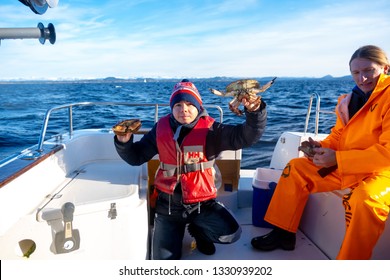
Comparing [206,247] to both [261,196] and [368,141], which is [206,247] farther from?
[368,141]

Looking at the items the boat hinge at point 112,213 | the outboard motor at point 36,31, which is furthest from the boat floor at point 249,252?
the outboard motor at point 36,31

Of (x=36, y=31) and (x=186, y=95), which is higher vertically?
(x=36, y=31)

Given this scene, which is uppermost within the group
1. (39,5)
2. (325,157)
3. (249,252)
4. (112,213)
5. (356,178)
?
(39,5)

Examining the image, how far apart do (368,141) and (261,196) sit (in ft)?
3.59

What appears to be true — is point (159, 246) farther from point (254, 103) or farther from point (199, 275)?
point (254, 103)

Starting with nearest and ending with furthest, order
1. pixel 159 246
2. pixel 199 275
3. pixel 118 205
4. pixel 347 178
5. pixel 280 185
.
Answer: pixel 199 275 < pixel 118 205 < pixel 347 178 < pixel 159 246 < pixel 280 185

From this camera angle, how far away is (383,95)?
6.87ft

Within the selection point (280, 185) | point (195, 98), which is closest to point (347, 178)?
point (280, 185)

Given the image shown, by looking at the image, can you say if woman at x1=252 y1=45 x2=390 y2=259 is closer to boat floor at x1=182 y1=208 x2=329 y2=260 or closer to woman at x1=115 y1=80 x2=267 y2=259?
boat floor at x1=182 y1=208 x2=329 y2=260

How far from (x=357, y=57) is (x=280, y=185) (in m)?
1.11

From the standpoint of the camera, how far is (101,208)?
2.00 metres

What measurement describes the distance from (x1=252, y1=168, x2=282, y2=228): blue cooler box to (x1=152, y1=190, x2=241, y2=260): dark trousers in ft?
2.08

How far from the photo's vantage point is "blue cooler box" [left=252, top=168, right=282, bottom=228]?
2918 millimetres

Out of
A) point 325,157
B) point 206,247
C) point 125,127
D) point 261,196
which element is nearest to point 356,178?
point 325,157
